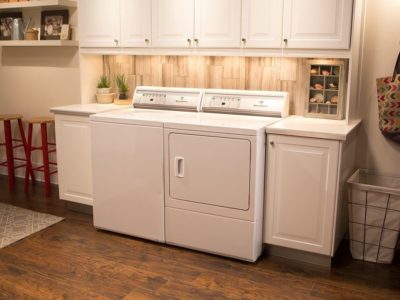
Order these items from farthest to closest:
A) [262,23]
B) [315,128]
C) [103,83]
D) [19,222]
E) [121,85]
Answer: [103,83] < [121,85] < [19,222] < [262,23] < [315,128]

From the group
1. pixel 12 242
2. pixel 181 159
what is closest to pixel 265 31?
pixel 181 159

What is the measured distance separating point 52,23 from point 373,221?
3294mm

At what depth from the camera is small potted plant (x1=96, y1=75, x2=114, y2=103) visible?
4.11m

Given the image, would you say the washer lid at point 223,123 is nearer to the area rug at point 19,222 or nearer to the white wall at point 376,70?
the white wall at point 376,70

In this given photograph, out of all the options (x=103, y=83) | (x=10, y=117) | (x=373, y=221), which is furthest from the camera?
(x=10, y=117)

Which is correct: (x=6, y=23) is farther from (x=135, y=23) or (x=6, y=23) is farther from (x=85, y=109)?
(x=135, y=23)

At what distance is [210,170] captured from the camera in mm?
3037

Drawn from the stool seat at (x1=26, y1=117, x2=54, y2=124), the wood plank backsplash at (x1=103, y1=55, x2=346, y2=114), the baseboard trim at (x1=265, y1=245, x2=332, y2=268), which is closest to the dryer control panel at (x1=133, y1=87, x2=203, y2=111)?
the wood plank backsplash at (x1=103, y1=55, x2=346, y2=114)

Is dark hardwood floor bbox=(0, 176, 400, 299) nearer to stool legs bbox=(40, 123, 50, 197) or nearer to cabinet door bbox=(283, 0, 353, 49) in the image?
stool legs bbox=(40, 123, 50, 197)

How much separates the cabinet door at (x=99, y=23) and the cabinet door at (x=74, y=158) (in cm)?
68

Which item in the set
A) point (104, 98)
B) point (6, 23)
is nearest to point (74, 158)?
point (104, 98)

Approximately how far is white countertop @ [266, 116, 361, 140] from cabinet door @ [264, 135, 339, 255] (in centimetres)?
4

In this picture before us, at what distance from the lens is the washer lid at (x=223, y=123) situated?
290cm

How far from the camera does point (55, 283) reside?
2811 mm
